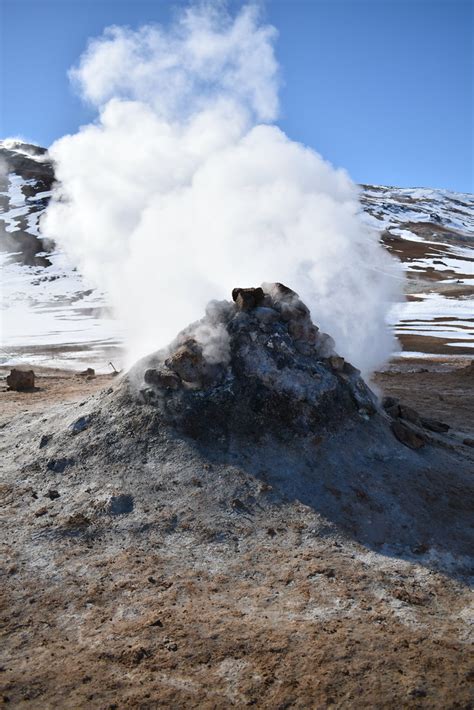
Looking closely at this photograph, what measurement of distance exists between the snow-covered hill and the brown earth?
1610 centimetres

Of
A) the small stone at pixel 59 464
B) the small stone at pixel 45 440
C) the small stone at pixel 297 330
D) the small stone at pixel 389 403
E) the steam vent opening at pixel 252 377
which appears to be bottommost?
the small stone at pixel 59 464

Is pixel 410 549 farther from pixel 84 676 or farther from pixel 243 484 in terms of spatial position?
pixel 84 676

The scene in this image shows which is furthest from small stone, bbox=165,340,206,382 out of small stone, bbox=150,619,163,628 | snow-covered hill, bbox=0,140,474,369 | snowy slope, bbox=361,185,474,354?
snowy slope, bbox=361,185,474,354

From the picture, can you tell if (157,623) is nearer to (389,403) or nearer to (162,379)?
(162,379)

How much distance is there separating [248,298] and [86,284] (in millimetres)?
55005

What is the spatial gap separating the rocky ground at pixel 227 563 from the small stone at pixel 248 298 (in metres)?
1.23

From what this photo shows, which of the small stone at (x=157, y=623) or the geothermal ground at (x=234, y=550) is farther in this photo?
the small stone at (x=157, y=623)

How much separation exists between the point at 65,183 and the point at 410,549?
2105 centimetres

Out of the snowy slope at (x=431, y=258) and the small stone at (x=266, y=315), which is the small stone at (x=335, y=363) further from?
the snowy slope at (x=431, y=258)

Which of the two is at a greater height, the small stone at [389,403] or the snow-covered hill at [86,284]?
the snow-covered hill at [86,284]

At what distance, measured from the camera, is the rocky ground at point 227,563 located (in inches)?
167

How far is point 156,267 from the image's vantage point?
13.4 metres

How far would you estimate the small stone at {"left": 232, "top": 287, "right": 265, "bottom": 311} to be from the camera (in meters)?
8.39

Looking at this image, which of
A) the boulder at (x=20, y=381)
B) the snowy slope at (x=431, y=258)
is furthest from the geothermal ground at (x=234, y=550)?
the snowy slope at (x=431, y=258)
